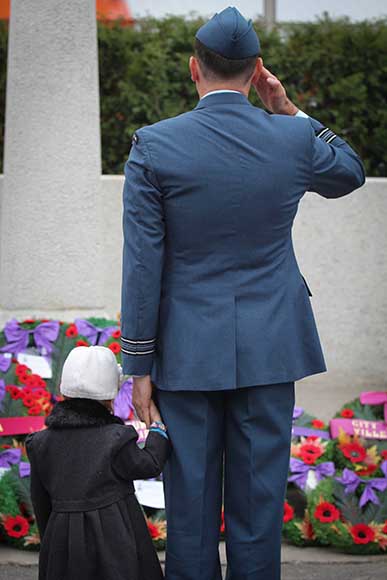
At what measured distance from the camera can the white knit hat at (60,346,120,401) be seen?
2.67m

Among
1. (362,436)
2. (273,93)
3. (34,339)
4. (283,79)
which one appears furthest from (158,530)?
(283,79)

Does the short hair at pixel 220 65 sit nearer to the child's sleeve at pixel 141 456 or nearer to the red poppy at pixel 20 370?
the child's sleeve at pixel 141 456

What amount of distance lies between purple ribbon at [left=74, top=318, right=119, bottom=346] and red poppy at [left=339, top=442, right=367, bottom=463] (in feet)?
4.31

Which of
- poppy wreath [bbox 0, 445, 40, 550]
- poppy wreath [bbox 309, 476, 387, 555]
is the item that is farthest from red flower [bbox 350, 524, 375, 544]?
poppy wreath [bbox 0, 445, 40, 550]

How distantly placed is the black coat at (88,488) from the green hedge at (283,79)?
412 cm

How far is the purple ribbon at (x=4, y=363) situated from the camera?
14.5 ft

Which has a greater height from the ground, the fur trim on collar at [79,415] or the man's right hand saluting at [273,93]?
the man's right hand saluting at [273,93]

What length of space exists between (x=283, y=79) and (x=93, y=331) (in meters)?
2.82

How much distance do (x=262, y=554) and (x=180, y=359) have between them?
0.62 meters

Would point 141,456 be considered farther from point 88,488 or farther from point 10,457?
point 10,457

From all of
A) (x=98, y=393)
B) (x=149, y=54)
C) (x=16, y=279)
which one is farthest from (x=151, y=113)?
(x=98, y=393)

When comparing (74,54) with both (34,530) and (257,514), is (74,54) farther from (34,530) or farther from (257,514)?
(257,514)

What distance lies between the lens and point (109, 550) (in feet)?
8.70

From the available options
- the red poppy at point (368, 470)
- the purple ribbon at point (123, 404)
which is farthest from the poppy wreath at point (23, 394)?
the red poppy at point (368, 470)
